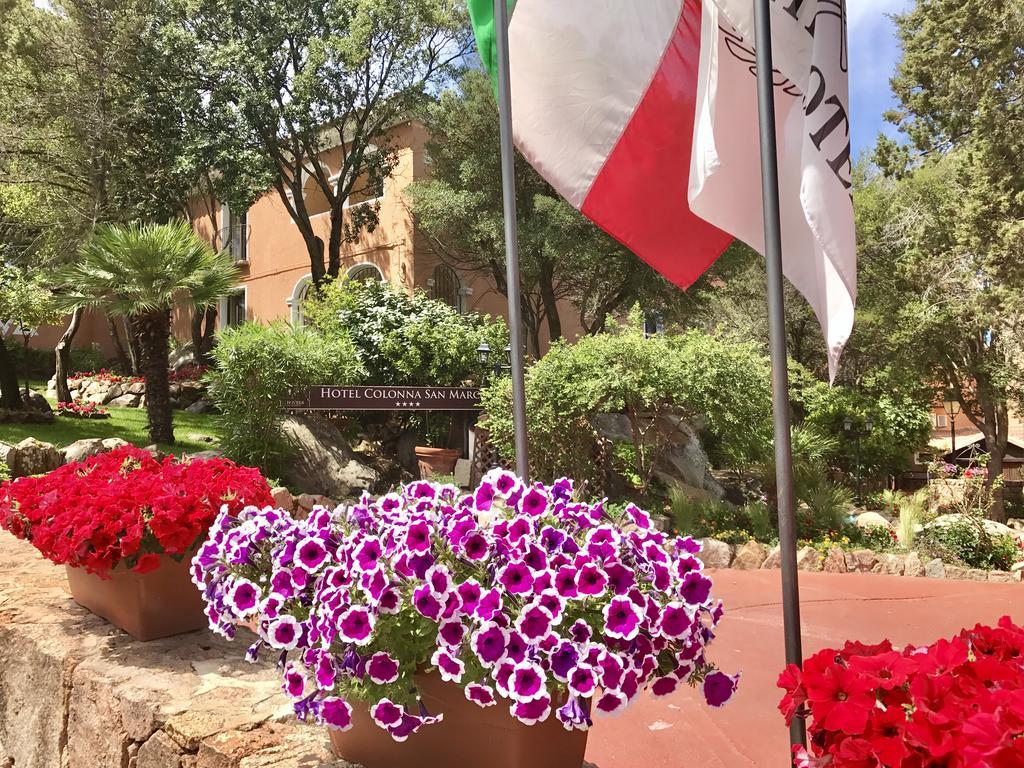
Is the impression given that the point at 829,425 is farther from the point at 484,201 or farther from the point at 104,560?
the point at 104,560

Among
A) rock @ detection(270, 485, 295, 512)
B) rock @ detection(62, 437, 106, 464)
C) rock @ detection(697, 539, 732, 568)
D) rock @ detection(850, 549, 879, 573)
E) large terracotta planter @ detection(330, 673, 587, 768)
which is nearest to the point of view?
large terracotta planter @ detection(330, 673, 587, 768)

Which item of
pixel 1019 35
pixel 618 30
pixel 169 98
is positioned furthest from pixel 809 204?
pixel 169 98

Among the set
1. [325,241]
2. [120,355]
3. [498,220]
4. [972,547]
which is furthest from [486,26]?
[120,355]

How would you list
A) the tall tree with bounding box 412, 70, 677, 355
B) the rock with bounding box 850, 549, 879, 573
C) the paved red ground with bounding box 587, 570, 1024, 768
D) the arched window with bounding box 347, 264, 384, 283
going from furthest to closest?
the arched window with bounding box 347, 264, 384, 283
the tall tree with bounding box 412, 70, 677, 355
the rock with bounding box 850, 549, 879, 573
the paved red ground with bounding box 587, 570, 1024, 768

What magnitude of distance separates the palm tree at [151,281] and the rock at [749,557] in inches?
322

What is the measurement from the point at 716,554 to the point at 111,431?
9.91 meters

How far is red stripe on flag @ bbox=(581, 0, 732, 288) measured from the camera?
3.54 m

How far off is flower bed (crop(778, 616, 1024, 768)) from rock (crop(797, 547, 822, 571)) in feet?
26.7

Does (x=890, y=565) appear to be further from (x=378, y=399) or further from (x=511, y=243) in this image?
(x=511, y=243)

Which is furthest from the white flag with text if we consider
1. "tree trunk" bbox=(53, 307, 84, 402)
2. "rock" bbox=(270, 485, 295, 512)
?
"tree trunk" bbox=(53, 307, 84, 402)

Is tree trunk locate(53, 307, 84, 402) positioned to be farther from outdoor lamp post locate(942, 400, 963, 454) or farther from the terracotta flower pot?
outdoor lamp post locate(942, 400, 963, 454)

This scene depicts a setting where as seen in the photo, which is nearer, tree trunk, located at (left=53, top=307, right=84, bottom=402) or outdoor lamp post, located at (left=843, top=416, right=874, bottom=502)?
tree trunk, located at (left=53, top=307, right=84, bottom=402)

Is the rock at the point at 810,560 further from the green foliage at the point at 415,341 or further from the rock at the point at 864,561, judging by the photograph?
the green foliage at the point at 415,341

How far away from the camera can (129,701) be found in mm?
2303
